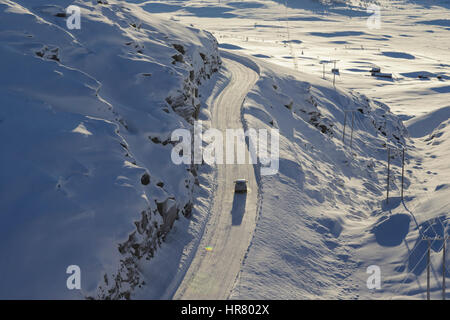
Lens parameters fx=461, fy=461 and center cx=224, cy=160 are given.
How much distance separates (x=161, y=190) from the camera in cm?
3262

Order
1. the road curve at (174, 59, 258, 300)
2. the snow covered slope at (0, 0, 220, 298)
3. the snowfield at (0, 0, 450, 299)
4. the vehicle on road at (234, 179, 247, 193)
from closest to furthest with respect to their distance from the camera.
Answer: the snow covered slope at (0, 0, 220, 298) < the snowfield at (0, 0, 450, 299) < the road curve at (174, 59, 258, 300) < the vehicle on road at (234, 179, 247, 193)

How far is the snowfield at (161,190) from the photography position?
1006 inches

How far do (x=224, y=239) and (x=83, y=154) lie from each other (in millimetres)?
11370

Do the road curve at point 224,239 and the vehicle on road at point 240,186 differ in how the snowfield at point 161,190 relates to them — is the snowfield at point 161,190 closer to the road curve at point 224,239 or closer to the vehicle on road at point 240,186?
the road curve at point 224,239

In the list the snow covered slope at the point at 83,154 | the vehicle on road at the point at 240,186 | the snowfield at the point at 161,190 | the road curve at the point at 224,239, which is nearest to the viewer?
the snow covered slope at the point at 83,154

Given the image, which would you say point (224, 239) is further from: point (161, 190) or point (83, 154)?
point (83, 154)

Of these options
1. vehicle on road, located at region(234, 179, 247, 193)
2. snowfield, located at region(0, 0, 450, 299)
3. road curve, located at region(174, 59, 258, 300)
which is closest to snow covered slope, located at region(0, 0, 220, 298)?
snowfield, located at region(0, 0, 450, 299)

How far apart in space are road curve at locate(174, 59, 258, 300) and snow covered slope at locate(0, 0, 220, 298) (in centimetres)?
279

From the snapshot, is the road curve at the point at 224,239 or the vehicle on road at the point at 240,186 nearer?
the road curve at the point at 224,239

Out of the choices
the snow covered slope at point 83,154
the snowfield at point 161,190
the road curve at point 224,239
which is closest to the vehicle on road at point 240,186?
the road curve at point 224,239

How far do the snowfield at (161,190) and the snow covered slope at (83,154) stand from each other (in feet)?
0.31

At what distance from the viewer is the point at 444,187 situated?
2057 inches

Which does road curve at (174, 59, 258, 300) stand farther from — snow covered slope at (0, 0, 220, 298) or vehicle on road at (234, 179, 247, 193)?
snow covered slope at (0, 0, 220, 298)

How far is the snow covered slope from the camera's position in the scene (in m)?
24.1
